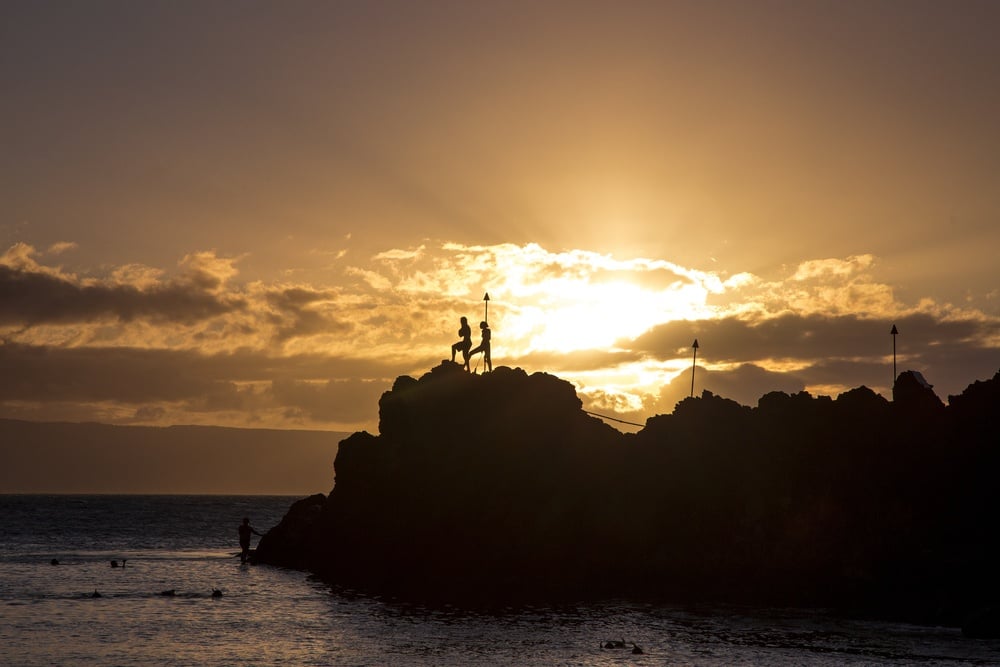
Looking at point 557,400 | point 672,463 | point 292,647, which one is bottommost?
point 292,647

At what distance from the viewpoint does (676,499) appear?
69312 millimetres

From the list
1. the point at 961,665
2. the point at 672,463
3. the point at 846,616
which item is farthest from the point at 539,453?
the point at 961,665

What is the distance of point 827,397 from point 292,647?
43.3 metres

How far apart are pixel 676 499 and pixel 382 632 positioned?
29.2m

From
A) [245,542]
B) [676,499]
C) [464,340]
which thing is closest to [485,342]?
[464,340]

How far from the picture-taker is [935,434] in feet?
216

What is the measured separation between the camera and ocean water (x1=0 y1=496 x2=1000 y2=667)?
40250 millimetres

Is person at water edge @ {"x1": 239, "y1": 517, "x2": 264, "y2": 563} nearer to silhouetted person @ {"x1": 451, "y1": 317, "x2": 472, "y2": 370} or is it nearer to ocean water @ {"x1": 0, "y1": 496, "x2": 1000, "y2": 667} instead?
ocean water @ {"x1": 0, "y1": 496, "x2": 1000, "y2": 667}

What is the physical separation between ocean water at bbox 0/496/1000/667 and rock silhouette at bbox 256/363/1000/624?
6480 millimetres

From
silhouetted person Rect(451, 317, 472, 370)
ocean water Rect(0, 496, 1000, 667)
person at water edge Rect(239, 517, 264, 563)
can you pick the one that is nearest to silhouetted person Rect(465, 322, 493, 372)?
silhouetted person Rect(451, 317, 472, 370)

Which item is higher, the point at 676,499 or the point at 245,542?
the point at 676,499

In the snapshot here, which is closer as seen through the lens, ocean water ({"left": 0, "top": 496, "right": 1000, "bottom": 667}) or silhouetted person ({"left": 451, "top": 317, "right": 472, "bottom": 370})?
ocean water ({"left": 0, "top": 496, "right": 1000, "bottom": 667})

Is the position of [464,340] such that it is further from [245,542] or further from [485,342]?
[245,542]

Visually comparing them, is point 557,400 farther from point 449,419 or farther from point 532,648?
point 532,648
